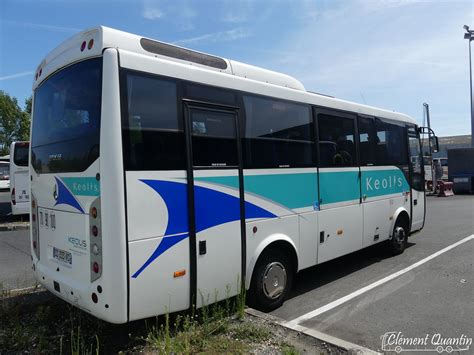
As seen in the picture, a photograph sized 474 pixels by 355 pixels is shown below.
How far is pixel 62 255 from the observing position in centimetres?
444

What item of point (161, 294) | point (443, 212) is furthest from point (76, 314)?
point (443, 212)

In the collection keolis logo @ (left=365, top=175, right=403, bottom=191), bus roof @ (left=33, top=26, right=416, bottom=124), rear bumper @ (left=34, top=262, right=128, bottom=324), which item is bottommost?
rear bumper @ (left=34, top=262, right=128, bottom=324)

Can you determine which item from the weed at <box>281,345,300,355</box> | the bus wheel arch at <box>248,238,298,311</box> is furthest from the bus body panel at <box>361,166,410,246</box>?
the weed at <box>281,345,300,355</box>

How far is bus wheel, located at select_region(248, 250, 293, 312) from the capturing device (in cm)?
514

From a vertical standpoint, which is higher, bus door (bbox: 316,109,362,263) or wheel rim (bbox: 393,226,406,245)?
bus door (bbox: 316,109,362,263)

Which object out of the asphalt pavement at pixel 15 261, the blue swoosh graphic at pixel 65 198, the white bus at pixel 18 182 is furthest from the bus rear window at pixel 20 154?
the blue swoosh graphic at pixel 65 198

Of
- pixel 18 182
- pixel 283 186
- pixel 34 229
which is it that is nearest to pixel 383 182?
pixel 283 186

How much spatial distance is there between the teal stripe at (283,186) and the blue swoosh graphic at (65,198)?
129 cm

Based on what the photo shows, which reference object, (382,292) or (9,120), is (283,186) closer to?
(382,292)

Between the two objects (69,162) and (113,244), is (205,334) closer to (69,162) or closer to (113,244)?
(113,244)

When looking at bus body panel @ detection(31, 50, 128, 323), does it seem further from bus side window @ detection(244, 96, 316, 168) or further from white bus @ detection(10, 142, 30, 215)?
white bus @ detection(10, 142, 30, 215)

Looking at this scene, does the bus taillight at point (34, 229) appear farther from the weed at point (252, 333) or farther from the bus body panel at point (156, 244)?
the weed at point (252, 333)

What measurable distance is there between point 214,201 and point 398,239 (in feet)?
17.6

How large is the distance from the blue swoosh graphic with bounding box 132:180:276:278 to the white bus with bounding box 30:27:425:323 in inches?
0.6
